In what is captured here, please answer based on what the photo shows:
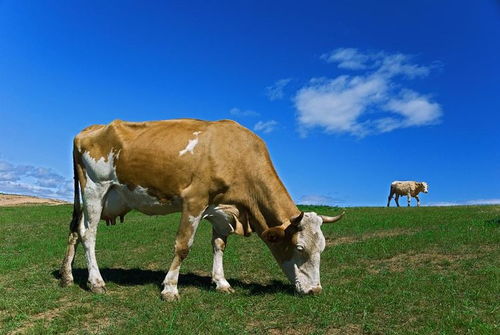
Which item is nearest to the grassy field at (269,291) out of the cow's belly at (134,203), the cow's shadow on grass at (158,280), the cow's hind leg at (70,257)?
the cow's shadow on grass at (158,280)

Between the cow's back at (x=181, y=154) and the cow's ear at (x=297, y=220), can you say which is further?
the cow's back at (x=181, y=154)

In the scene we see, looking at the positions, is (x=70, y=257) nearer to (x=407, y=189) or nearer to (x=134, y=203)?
(x=134, y=203)

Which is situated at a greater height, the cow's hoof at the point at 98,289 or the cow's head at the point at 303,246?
the cow's head at the point at 303,246

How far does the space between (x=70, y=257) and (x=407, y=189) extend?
53.6 metres

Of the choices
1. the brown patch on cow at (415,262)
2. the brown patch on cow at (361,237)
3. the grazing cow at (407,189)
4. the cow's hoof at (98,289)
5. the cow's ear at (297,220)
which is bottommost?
the cow's hoof at (98,289)

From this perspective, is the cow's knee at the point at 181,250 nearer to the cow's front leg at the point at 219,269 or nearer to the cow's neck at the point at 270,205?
the cow's front leg at the point at 219,269

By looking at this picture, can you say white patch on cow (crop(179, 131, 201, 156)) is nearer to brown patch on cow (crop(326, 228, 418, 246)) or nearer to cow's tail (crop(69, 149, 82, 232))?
cow's tail (crop(69, 149, 82, 232))

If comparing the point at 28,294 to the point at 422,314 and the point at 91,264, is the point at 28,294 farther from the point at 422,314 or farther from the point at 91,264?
the point at 422,314

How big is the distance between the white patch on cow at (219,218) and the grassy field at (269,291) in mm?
1448

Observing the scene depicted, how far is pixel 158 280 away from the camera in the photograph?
1188 cm

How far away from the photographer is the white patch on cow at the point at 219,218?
34.8 ft

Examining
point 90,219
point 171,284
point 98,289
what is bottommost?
point 98,289

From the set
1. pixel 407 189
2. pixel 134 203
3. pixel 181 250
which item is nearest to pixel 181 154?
pixel 134 203

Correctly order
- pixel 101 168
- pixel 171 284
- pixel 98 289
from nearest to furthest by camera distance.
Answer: pixel 171 284
pixel 98 289
pixel 101 168
